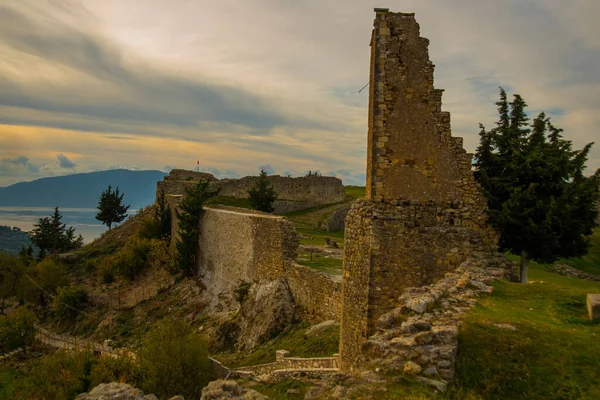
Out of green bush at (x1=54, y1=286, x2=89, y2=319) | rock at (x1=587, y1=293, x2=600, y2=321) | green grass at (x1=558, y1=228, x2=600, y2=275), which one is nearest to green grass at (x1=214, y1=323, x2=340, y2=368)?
rock at (x1=587, y1=293, x2=600, y2=321)

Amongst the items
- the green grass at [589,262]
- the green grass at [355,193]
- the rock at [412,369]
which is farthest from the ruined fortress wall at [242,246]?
the green grass at [355,193]

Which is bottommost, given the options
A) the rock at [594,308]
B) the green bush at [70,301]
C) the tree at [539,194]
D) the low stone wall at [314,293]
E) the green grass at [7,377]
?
the green grass at [7,377]

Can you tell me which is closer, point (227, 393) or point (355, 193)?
point (227, 393)

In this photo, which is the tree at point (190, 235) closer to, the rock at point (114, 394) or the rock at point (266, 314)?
the rock at point (266, 314)

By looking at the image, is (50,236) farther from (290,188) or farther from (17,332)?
(290,188)

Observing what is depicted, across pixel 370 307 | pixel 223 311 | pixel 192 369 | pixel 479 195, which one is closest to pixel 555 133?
pixel 479 195

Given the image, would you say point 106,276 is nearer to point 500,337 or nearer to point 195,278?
point 195,278

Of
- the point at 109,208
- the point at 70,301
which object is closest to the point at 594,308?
the point at 70,301

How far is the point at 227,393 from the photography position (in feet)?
18.8

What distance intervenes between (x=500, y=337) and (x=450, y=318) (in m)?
0.84

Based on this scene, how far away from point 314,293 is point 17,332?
25062 millimetres

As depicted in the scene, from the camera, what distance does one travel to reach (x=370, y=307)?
9875 mm

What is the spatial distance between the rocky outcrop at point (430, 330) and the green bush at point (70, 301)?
33.6 metres

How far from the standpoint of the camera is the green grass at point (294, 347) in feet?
47.7
